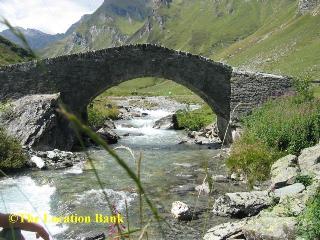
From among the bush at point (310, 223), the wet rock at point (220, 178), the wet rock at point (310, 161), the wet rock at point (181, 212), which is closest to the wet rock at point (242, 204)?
the wet rock at point (181, 212)

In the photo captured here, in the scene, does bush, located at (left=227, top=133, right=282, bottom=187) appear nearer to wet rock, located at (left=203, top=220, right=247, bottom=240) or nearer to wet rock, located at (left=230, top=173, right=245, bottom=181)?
wet rock, located at (left=230, top=173, right=245, bottom=181)

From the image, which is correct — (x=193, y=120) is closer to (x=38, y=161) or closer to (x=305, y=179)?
(x=38, y=161)

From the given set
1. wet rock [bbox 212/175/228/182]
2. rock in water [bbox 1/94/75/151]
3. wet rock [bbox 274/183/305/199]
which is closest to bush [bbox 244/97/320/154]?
wet rock [bbox 212/175/228/182]

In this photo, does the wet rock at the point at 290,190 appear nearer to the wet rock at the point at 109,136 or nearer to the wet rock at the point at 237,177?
the wet rock at the point at 237,177

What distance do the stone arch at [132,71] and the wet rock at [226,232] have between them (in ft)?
59.4

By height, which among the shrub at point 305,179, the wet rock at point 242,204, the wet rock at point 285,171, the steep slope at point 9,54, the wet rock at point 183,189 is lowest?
the wet rock at point 183,189

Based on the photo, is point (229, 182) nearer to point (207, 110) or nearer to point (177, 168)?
point (177, 168)

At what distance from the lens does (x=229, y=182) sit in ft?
53.9

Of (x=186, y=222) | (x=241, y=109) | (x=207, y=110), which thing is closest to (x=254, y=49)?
(x=207, y=110)

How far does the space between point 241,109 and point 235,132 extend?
166cm

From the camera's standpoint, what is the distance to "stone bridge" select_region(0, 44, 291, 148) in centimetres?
2698

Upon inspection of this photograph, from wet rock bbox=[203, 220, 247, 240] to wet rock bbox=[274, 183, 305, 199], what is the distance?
1.56m

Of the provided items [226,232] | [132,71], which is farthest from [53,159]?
[226,232]

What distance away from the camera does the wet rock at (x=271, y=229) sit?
7.88m
